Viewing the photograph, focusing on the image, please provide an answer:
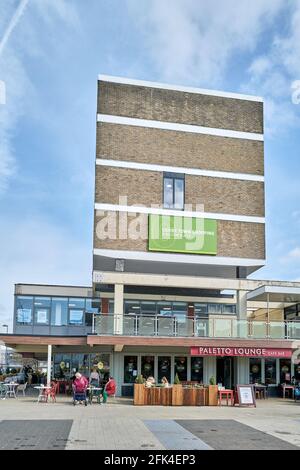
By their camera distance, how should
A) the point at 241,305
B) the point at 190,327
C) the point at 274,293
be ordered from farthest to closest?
the point at 241,305, the point at 274,293, the point at 190,327

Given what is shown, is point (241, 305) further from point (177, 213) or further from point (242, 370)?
point (177, 213)

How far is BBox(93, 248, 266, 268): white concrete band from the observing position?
1121 inches

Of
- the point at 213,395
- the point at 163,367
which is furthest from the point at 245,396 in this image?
the point at 163,367

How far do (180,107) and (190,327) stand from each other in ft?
38.7

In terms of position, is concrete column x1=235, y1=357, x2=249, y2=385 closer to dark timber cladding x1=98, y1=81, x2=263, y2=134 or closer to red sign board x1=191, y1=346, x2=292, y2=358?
red sign board x1=191, y1=346, x2=292, y2=358

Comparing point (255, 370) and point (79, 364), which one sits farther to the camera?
point (79, 364)

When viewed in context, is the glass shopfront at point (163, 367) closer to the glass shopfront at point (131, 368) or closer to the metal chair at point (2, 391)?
the glass shopfront at point (131, 368)

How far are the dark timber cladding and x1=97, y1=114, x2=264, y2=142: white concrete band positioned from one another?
20 cm

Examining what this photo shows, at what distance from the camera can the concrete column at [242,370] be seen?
1116 inches

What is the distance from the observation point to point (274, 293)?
1106 inches

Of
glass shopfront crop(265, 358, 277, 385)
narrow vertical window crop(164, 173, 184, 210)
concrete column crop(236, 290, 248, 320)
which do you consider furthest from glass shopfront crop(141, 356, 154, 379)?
narrow vertical window crop(164, 173, 184, 210)

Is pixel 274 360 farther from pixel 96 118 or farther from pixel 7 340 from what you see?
pixel 96 118

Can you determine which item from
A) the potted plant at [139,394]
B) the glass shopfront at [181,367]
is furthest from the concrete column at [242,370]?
the potted plant at [139,394]

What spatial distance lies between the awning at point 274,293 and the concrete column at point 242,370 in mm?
3153
